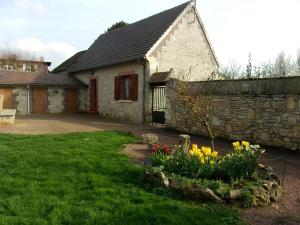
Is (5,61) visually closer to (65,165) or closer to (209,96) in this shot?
(209,96)

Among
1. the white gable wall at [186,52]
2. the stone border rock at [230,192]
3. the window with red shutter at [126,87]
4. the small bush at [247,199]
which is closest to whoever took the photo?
the small bush at [247,199]

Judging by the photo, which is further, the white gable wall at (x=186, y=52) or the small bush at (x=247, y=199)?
the white gable wall at (x=186, y=52)

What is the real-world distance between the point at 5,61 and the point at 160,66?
31751 mm

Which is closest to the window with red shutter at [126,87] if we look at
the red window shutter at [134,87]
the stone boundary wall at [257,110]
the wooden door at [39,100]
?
the red window shutter at [134,87]

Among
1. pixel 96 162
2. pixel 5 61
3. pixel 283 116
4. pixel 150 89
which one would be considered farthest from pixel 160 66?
pixel 5 61

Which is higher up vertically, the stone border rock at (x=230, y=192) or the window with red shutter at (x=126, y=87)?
the window with red shutter at (x=126, y=87)

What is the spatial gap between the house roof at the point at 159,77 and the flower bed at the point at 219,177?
909cm

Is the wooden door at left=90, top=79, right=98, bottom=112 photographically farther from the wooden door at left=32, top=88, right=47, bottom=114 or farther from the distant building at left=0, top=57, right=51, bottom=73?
the distant building at left=0, top=57, right=51, bottom=73

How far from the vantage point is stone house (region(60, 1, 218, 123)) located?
17.1 metres

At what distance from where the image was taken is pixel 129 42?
2045 centimetres

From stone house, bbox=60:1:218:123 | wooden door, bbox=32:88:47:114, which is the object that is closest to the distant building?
wooden door, bbox=32:88:47:114

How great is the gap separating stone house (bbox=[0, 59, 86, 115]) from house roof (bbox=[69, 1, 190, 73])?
1840 millimetres

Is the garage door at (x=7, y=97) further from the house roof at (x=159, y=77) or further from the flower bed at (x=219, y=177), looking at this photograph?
the flower bed at (x=219, y=177)

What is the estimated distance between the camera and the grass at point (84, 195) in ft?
14.6
